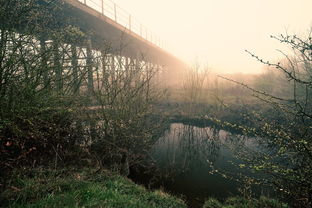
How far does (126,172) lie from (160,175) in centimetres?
130

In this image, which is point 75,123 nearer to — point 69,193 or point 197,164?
point 69,193

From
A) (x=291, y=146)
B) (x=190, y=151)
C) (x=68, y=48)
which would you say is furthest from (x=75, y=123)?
(x=190, y=151)

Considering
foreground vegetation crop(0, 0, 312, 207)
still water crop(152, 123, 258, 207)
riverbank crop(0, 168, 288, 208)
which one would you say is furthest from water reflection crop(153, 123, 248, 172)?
riverbank crop(0, 168, 288, 208)

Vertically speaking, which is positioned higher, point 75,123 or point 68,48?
point 68,48

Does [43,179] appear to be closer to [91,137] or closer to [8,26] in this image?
[91,137]

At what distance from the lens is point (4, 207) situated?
2605 mm

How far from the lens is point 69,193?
3309 millimetres

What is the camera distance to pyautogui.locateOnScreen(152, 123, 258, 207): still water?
588 cm

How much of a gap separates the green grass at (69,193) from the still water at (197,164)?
1561mm

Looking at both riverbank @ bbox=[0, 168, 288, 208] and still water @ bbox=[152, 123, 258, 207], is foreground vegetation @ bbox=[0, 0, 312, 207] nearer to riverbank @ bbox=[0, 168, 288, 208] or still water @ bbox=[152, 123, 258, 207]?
riverbank @ bbox=[0, 168, 288, 208]

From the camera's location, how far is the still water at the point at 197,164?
19.3ft

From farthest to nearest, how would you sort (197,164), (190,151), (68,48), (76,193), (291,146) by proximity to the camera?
1. (190,151)
2. (197,164)
3. (68,48)
4. (76,193)
5. (291,146)

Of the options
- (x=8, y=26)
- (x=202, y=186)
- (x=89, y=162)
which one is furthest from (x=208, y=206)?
(x=8, y=26)

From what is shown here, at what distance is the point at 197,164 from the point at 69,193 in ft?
20.1
